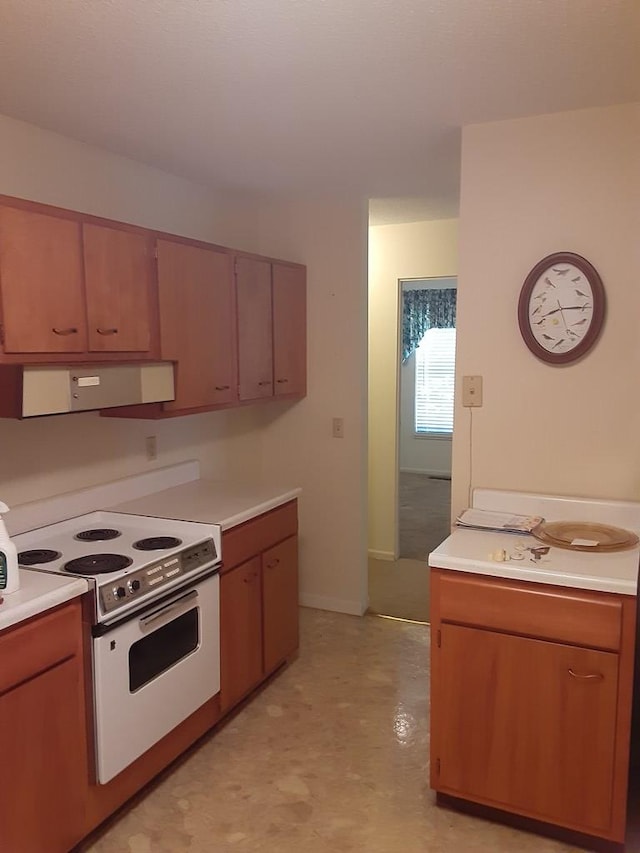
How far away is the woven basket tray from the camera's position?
2.31m

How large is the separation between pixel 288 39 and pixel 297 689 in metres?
2.69

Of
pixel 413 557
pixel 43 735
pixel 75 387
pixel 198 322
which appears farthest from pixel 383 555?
pixel 43 735

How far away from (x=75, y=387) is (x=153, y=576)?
0.71 meters

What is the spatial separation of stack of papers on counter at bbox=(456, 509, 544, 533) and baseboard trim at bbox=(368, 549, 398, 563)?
2.38 m

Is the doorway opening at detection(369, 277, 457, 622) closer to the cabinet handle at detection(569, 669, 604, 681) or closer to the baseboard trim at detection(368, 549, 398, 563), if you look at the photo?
the baseboard trim at detection(368, 549, 398, 563)

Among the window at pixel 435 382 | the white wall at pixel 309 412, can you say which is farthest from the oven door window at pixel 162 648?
the window at pixel 435 382

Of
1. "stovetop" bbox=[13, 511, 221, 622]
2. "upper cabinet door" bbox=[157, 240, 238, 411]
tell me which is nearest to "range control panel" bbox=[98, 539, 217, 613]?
"stovetop" bbox=[13, 511, 221, 622]

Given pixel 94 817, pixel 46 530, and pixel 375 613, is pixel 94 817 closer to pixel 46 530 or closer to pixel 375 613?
pixel 46 530

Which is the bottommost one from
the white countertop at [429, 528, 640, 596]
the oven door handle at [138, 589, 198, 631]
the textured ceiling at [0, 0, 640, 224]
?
the oven door handle at [138, 589, 198, 631]

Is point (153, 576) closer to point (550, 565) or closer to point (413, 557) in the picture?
point (550, 565)

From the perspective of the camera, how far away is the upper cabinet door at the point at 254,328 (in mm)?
3404

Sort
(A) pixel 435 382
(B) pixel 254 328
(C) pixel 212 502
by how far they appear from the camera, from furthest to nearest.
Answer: (A) pixel 435 382
(B) pixel 254 328
(C) pixel 212 502

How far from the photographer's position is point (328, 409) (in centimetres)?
411

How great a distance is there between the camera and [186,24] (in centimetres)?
187
